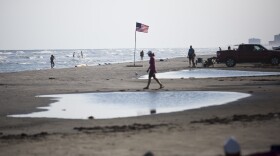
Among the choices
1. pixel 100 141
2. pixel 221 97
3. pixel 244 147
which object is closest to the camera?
pixel 244 147

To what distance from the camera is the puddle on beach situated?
11711mm

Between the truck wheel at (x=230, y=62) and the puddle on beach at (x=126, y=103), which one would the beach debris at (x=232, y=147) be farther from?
the truck wheel at (x=230, y=62)

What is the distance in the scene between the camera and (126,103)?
13.9m

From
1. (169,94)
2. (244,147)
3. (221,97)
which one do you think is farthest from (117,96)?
(244,147)

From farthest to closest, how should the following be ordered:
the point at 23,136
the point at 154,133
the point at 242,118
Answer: the point at 242,118 → the point at 23,136 → the point at 154,133

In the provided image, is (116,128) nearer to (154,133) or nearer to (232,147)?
(154,133)

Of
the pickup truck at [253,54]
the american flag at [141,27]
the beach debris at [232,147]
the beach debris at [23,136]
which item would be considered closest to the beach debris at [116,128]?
the beach debris at [23,136]

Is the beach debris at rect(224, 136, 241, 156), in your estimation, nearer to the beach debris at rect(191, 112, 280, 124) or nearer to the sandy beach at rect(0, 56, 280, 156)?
the sandy beach at rect(0, 56, 280, 156)

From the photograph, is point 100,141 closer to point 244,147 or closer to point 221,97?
point 244,147

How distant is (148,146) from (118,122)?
9.49 ft

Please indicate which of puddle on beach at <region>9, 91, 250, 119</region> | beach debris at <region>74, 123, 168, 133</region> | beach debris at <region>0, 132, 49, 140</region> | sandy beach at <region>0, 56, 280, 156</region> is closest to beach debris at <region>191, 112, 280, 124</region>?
sandy beach at <region>0, 56, 280, 156</region>

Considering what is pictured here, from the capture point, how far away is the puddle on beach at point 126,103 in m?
11.7

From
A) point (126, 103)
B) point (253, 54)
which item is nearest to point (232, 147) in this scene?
point (126, 103)

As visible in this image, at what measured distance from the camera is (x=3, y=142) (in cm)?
824
